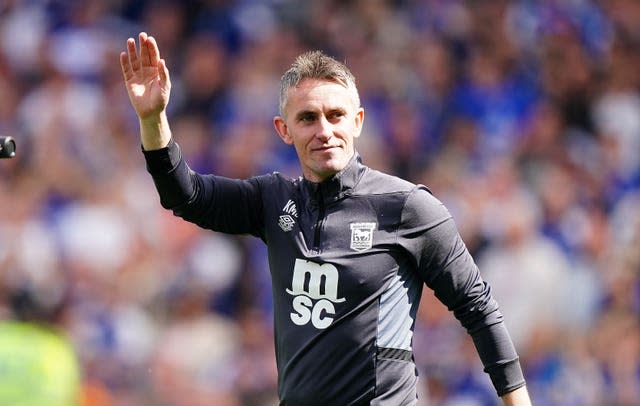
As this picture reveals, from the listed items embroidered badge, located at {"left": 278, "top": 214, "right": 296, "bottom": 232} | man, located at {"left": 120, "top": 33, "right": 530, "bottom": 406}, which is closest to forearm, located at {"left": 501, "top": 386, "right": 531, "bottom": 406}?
man, located at {"left": 120, "top": 33, "right": 530, "bottom": 406}

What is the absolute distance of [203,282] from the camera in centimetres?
908

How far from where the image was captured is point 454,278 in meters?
4.16

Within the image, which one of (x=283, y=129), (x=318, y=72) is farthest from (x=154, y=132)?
(x=318, y=72)

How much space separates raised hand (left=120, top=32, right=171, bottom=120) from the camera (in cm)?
423

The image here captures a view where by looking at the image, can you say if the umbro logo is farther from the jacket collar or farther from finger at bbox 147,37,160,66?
finger at bbox 147,37,160,66

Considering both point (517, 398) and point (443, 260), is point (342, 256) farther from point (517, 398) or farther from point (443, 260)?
point (517, 398)

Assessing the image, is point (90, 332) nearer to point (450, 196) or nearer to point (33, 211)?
point (33, 211)

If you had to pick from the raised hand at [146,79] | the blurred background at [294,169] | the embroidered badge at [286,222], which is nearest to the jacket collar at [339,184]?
the embroidered badge at [286,222]

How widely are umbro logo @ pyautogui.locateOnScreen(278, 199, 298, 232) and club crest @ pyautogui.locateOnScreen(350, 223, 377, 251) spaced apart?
25 centimetres

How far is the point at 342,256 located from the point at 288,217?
308 millimetres

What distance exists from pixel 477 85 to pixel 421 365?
2932 mm

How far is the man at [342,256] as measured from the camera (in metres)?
4.11

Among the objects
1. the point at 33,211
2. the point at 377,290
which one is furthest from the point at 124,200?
the point at 377,290

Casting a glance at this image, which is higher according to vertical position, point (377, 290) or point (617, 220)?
point (617, 220)
